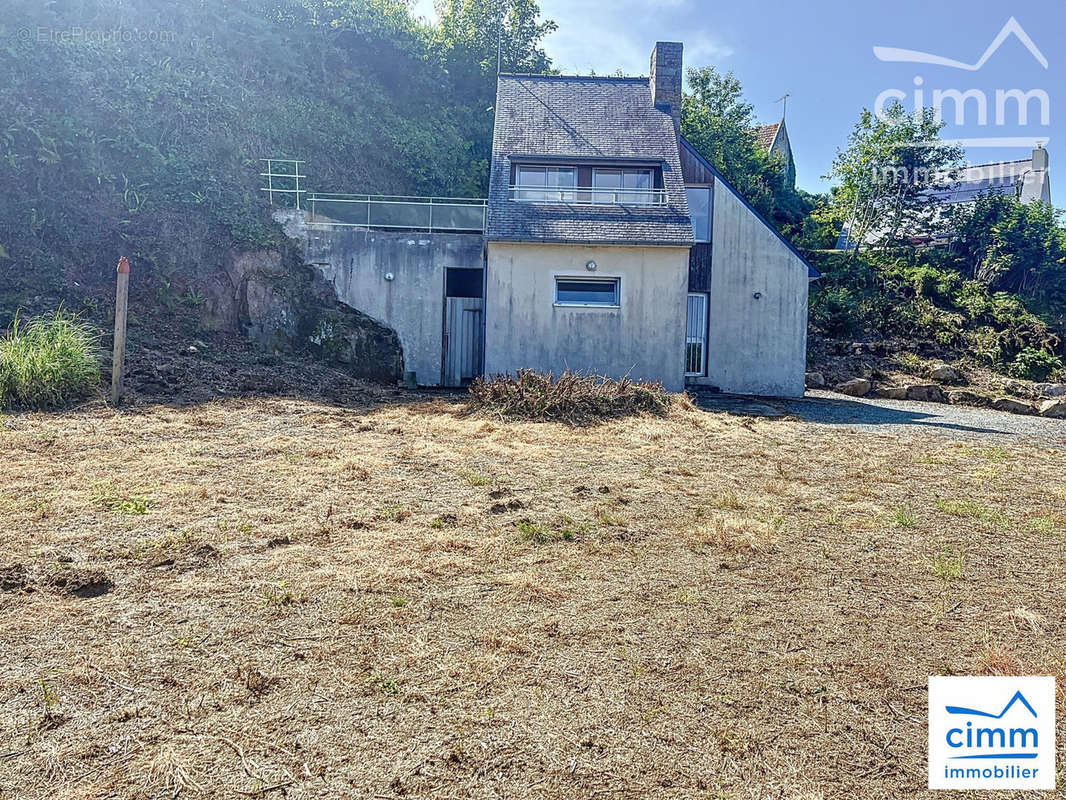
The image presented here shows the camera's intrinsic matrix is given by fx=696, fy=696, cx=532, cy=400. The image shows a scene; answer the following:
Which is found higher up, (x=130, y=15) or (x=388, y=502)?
(x=130, y=15)

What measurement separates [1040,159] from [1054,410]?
24.0 m

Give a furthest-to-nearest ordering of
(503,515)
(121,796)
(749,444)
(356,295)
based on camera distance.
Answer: (356,295)
(749,444)
(503,515)
(121,796)

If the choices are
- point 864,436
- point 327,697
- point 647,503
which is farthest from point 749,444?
point 327,697

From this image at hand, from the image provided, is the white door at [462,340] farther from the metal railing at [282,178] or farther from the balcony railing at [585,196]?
the metal railing at [282,178]

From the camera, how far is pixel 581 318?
44.8ft

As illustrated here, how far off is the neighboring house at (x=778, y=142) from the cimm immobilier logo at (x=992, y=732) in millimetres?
31183

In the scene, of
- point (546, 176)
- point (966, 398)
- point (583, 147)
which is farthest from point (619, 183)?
point (966, 398)

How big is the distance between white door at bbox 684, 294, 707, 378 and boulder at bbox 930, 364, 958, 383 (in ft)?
21.2

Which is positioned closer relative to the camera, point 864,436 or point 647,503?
point 647,503

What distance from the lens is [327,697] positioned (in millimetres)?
2773

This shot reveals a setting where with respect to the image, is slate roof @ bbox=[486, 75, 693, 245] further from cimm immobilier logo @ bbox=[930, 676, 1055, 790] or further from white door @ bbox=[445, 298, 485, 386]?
cimm immobilier logo @ bbox=[930, 676, 1055, 790]

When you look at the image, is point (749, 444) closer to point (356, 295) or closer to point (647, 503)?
point (647, 503)

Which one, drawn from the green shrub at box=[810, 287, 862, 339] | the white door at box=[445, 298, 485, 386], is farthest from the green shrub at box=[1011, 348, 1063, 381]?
the white door at box=[445, 298, 485, 386]

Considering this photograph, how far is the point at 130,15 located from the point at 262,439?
52.6 ft
